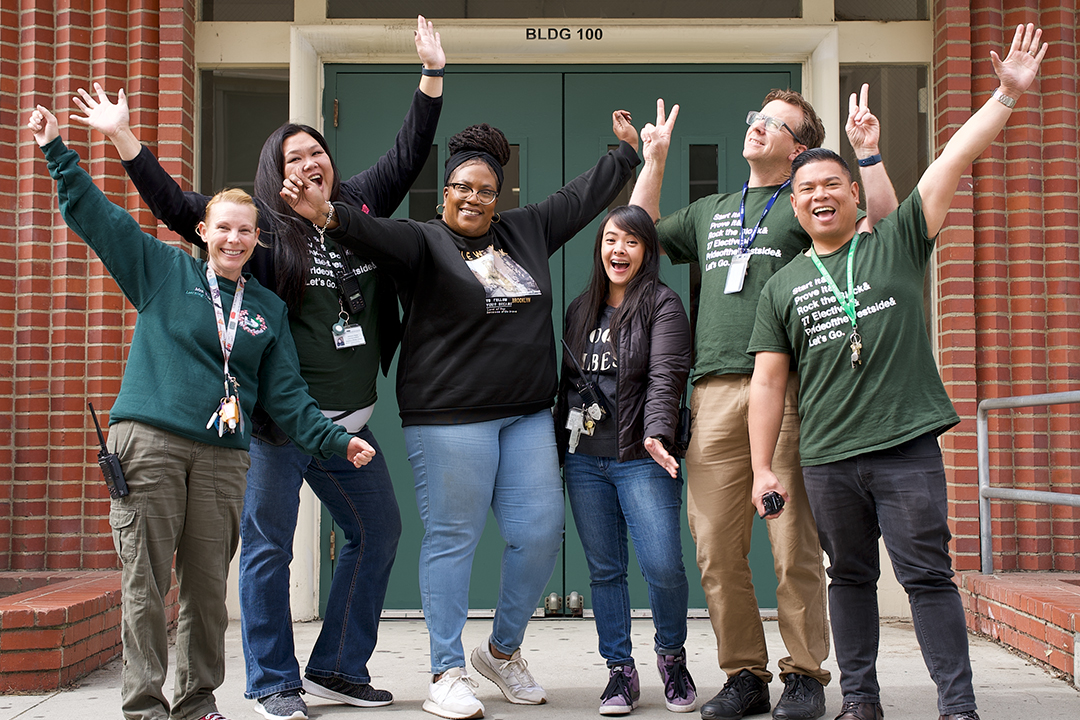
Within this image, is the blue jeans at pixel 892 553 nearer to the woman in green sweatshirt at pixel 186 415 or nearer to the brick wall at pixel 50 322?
the woman in green sweatshirt at pixel 186 415

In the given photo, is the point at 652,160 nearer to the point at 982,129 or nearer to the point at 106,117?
the point at 982,129

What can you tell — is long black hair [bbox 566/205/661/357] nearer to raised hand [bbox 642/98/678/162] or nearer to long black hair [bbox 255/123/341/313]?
raised hand [bbox 642/98/678/162]

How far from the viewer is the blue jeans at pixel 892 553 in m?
2.81

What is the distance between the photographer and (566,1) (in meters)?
5.17

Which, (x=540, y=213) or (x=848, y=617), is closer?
(x=848, y=617)

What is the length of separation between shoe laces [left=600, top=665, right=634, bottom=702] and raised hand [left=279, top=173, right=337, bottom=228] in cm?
184

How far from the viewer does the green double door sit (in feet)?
16.9

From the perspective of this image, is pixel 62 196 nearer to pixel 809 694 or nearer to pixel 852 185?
pixel 852 185

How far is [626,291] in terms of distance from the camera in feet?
11.4

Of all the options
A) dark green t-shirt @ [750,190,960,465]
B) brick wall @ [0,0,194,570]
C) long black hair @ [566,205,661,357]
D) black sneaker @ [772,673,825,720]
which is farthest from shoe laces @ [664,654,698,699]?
brick wall @ [0,0,194,570]

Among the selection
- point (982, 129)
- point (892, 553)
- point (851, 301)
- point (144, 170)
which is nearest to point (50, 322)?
point (144, 170)

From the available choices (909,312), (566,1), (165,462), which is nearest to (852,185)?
(909,312)

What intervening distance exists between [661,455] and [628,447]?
0.17 metres

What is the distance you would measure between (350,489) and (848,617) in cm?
176
